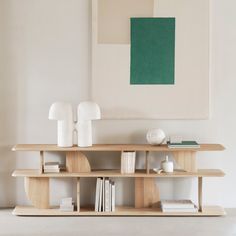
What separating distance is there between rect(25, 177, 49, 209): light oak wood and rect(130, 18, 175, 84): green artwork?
93cm

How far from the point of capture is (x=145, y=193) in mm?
3141

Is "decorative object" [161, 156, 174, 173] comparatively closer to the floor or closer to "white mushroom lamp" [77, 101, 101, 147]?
the floor

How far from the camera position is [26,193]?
10.2 ft

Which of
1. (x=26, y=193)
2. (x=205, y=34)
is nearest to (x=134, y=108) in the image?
(x=205, y=34)

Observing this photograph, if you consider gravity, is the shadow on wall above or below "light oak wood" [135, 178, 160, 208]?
above

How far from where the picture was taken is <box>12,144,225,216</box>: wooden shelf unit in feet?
9.78

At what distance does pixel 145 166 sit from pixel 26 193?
823 millimetres

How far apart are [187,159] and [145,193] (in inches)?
14.6

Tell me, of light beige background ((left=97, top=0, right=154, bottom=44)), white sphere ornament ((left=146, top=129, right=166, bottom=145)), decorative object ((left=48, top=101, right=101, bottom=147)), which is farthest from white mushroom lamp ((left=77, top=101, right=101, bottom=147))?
light beige background ((left=97, top=0, right=154, bottom=44))

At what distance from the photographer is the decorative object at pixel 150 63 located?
10.3 feet

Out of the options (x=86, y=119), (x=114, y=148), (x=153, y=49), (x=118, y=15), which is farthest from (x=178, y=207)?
(x=118, y=15)

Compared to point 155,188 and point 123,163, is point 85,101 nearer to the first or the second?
point 123,163

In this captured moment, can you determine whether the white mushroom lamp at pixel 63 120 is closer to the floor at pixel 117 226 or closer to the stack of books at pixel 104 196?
the stack of books at pixel 104 196

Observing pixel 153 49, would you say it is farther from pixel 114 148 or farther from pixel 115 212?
pixel 115 212
